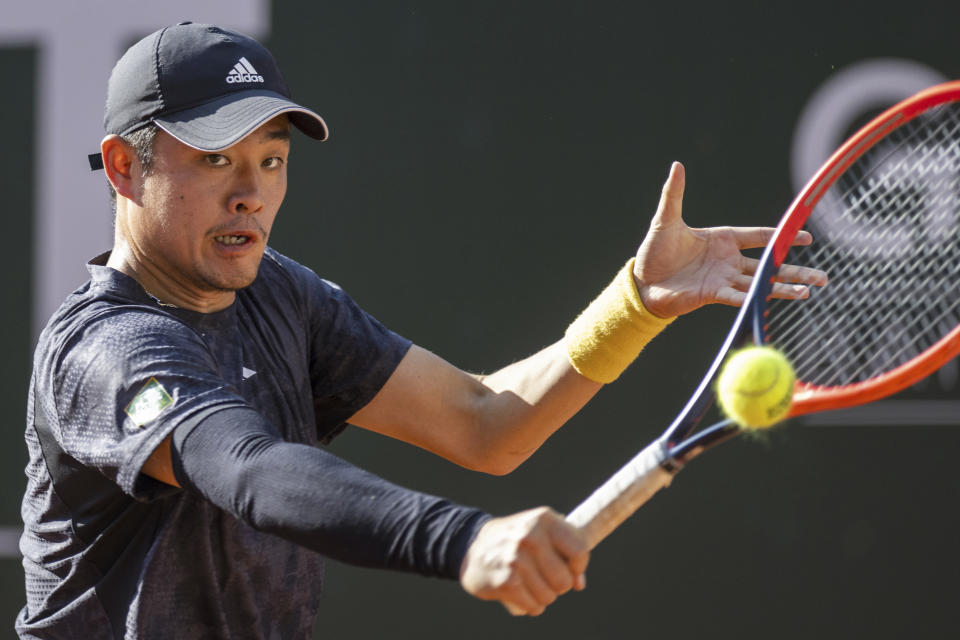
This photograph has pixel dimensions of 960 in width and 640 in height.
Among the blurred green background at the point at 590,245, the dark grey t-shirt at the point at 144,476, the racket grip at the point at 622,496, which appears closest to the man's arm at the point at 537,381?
the dark grey t-shirt at the point at 144,476

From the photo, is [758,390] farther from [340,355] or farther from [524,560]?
[340,355]

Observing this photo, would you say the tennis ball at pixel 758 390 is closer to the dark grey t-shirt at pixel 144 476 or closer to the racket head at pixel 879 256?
the racket head at pixel 879 256

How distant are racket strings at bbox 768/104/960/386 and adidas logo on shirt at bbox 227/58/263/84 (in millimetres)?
1052

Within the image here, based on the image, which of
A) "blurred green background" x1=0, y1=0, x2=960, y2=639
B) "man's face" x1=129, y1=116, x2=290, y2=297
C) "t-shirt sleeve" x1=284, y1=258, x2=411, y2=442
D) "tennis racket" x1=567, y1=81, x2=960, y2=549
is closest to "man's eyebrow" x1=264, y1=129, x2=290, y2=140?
"man's face" x1=129, y1=116, x2=290, y2=297

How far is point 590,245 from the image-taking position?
3072 millimetres

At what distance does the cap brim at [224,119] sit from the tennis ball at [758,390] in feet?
2.58

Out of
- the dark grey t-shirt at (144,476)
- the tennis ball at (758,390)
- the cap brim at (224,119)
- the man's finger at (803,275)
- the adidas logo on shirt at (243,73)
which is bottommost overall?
the dark grey t-shirt at (144,476)

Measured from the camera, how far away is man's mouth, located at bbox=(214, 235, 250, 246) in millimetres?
1867

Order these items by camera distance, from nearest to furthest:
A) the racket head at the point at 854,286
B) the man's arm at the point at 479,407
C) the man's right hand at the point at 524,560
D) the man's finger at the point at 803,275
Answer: the man's right hand at the point at 524,560
the racket head at the point at 854,286
the man's finger at the point at 803,275
the man's arm at the point at 479,407

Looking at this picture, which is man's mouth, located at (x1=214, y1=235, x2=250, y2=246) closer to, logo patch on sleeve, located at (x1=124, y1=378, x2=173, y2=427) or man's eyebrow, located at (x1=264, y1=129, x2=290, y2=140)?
man's eyebrow, located at (x1=264, y1=129, x2=290, y2=140)

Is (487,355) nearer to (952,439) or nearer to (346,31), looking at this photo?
(346,31)

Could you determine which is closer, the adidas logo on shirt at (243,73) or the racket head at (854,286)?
the racket head at (854,286)

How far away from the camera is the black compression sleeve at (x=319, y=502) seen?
4.36 ft

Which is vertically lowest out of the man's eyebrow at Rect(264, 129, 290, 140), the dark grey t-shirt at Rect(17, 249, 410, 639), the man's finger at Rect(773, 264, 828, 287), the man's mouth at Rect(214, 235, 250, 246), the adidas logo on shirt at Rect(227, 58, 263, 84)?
the dark grey t-shirt at Rect(17, 249, 410, 639)
